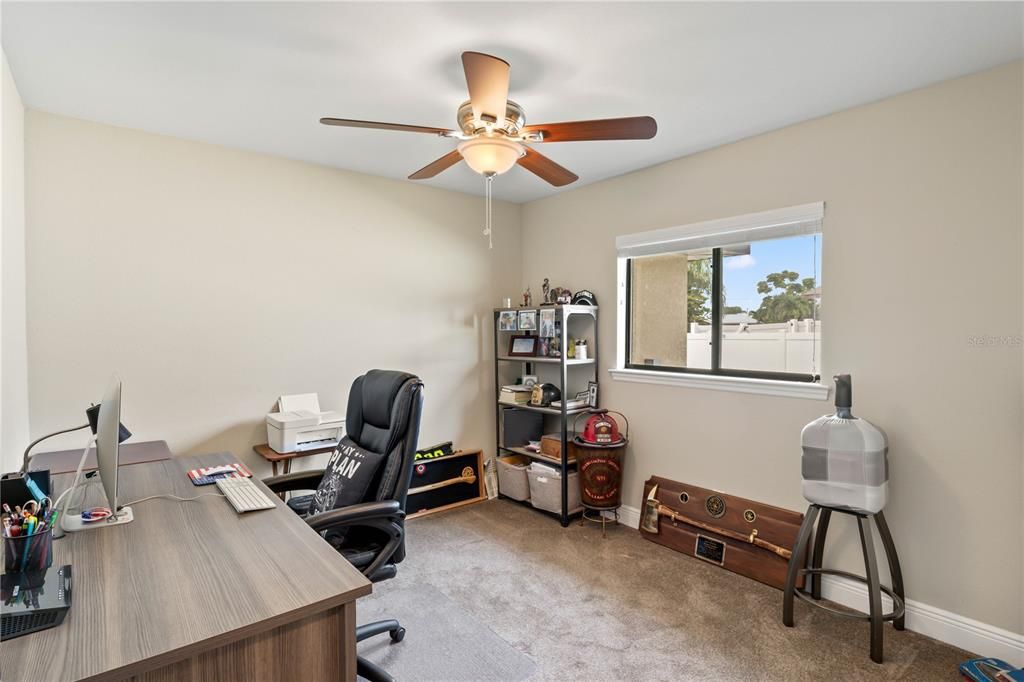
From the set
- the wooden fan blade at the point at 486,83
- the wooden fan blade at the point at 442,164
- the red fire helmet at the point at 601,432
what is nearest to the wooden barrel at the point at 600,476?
the red fire helmet at the point at 601,432

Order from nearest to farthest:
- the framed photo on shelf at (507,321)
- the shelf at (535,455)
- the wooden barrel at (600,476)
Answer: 1. the wooden barrel at (600,476)
2. the shelf at (535,455)
3. the framed photo on shelf at (507,321)

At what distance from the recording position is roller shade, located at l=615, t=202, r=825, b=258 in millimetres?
2736

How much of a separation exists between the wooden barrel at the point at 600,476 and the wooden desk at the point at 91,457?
2.36 metres

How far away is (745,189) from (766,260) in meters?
0.43

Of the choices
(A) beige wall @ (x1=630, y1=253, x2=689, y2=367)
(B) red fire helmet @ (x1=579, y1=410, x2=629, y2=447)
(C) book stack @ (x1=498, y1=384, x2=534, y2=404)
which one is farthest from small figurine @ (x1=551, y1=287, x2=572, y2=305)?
(B) red fire helmet @ (x1=579, y1=410, x2=629, y2=447)

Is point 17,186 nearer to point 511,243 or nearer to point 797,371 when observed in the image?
point 511,243

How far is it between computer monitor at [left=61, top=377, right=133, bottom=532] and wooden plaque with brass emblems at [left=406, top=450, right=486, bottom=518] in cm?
216

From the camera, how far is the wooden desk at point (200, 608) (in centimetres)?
96

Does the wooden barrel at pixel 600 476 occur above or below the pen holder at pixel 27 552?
below

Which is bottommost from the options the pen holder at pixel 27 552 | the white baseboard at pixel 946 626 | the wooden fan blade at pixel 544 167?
the white baseboard at pixel 946 626

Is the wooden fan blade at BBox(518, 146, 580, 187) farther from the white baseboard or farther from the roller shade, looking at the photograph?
the white baseboard

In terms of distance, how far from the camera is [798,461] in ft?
9.12

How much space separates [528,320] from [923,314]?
231 cm

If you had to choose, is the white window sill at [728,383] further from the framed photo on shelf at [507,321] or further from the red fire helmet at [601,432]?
the framed photo on shelf at [507,321]
